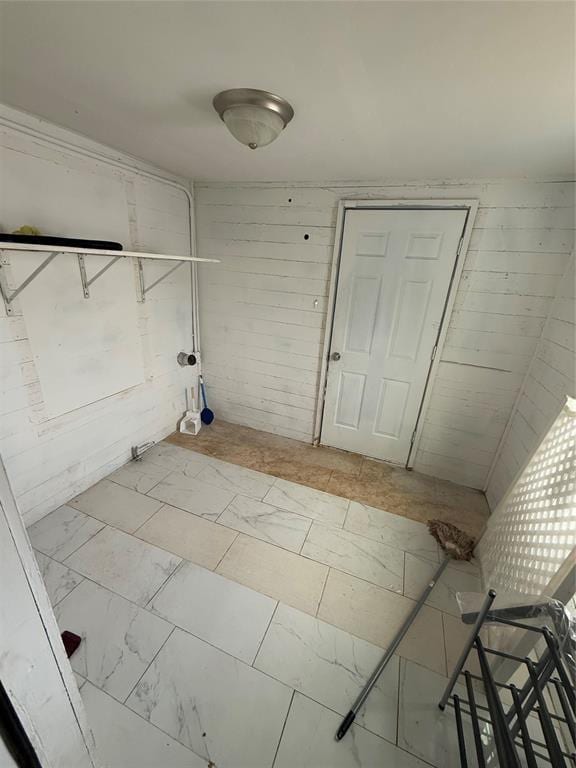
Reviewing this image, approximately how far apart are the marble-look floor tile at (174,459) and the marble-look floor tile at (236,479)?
9cm

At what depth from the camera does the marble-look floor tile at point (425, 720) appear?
113 centimetres

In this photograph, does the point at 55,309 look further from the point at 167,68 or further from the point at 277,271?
the point at 277,271

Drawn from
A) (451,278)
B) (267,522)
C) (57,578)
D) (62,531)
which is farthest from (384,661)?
(451,278)

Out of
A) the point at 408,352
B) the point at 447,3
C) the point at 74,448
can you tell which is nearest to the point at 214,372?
the point at 74,448

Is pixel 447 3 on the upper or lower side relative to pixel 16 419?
upper

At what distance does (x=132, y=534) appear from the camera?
189 cm

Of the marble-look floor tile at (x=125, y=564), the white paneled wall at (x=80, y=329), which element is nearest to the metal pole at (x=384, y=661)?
the marble-look floor tile at (x=125, y=564)

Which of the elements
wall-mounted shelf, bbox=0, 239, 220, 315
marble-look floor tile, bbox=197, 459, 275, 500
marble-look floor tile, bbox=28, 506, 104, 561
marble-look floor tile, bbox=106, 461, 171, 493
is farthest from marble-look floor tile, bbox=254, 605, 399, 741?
wall-mounted shelf, bbox=0, 239, 220, 315

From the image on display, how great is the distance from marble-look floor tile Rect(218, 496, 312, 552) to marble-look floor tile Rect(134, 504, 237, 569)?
4.0 inches

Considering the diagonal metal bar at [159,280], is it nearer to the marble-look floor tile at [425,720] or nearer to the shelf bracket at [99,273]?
the shelf bracket at [99,273]

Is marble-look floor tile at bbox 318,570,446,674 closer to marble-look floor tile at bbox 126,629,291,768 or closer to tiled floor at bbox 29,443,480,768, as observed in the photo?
tiled floor at bbox 29,443,480,768

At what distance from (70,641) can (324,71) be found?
2424 mm

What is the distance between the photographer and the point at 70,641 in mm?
1333

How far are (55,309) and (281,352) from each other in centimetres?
167
